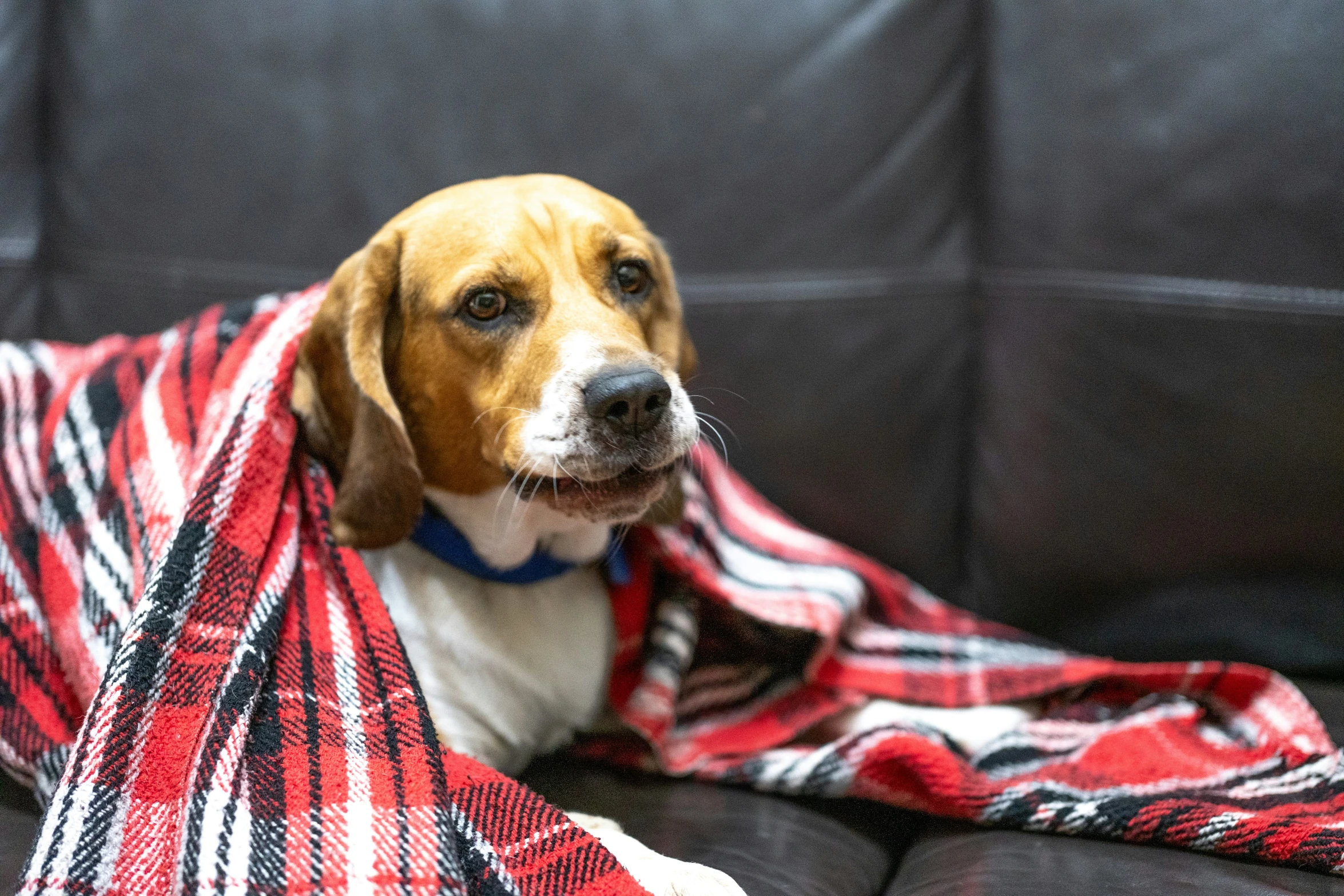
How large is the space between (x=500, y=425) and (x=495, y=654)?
374 millimetres

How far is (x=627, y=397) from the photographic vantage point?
132 centimetres

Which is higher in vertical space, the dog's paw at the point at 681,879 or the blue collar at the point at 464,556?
the blue collar at the point at 464,556

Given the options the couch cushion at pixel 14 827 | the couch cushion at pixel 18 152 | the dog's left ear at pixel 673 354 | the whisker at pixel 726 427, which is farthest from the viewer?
the couch cushion at pixel 18 152

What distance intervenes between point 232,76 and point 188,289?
1.49ft

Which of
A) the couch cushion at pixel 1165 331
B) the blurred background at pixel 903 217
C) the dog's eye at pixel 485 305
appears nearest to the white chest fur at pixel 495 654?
the dog's eye at pixel 485 305

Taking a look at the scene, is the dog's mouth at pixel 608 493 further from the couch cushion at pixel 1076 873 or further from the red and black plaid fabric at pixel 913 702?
the couch cushion at pixel 1076 873

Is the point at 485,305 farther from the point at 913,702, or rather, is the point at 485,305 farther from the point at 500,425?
the point at 913,702

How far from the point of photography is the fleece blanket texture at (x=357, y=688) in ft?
3.76

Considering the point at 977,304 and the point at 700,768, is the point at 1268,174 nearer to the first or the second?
the point at 977,304

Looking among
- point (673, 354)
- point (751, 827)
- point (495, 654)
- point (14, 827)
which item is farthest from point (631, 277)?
point (14, 827)

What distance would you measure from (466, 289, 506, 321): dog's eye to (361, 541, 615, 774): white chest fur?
37 centimetres

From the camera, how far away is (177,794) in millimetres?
1170

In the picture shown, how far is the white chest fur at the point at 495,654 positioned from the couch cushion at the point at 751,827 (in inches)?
4.3

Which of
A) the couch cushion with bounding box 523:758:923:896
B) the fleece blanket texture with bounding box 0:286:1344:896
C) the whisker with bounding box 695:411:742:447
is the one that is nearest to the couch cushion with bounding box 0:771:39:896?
the fleece blanket texture with bounding box 0:286:1344:896
